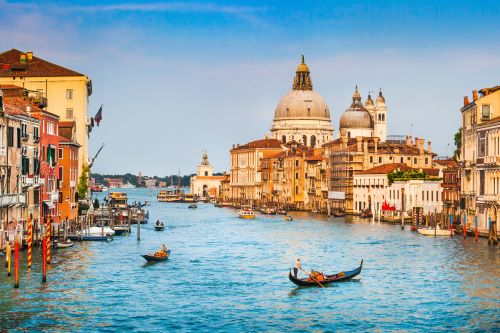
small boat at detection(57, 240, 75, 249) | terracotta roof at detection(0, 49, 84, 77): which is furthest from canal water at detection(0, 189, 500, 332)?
terracotta roof at detection(0, 49, 84, 77)

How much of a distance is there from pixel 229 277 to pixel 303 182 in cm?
8758

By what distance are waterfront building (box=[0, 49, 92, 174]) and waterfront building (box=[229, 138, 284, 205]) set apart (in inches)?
2918

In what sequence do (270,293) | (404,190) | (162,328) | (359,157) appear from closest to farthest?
(162,328) → (270,293) → (404,190) → (359,157)

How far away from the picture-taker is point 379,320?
30219 millimetres

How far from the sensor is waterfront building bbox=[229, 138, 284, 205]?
14888cm

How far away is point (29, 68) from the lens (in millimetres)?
68562

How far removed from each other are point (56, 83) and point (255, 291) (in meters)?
35.9

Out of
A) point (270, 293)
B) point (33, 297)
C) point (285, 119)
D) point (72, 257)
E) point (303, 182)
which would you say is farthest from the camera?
point (285, 119)

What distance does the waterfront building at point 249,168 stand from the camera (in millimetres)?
148875

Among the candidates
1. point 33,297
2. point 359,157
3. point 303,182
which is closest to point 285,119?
point 303,182

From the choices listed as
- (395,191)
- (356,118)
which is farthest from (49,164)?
(356,118)

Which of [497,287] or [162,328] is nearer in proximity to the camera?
[162,328]

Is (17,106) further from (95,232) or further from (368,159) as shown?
(368,159)

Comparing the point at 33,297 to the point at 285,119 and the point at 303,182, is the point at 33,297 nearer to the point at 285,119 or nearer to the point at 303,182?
the point at 303,182
